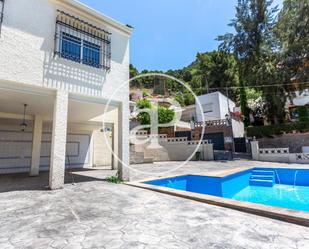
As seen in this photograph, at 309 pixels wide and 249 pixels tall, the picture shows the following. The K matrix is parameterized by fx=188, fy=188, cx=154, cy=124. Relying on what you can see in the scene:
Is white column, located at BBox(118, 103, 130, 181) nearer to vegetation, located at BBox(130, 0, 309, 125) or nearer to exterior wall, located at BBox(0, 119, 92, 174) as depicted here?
exterior wall, located at BBox(0, 119, 92, 174)

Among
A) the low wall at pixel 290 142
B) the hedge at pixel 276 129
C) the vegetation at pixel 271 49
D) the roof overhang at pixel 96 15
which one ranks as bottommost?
the low wall at pixel 290 142

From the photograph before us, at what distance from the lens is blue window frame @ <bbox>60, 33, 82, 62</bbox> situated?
673 centimetres

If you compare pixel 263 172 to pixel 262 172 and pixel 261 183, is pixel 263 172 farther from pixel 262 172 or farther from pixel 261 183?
pixel 261 183

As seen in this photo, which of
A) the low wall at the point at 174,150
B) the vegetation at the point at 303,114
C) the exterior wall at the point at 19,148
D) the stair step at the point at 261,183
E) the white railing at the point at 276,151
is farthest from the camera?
the vegetation at the point at 303,114

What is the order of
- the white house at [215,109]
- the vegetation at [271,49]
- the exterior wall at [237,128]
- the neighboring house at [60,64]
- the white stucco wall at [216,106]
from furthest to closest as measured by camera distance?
the white stucco wall at [216,106] → the white house at [215,109] → the exterior wall at [237,128] → the vegetation at [271,49] → the neighboring house at [60,64]

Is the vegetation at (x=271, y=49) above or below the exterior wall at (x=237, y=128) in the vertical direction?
above

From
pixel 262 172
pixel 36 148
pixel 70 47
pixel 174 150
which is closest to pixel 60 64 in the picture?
pixel 70 47

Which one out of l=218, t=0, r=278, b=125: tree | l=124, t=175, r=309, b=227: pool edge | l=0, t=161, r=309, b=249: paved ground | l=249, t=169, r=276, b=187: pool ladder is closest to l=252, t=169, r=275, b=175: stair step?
l=249, t=169, r=276, b=187: pool ladder

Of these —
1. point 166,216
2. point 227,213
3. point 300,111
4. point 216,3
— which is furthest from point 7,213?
point 300,111

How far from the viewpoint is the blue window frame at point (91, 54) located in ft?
23.9

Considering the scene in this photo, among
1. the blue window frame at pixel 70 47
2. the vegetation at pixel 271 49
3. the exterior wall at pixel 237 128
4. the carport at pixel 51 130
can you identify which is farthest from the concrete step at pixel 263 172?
the blue window frame at pixel 70 47

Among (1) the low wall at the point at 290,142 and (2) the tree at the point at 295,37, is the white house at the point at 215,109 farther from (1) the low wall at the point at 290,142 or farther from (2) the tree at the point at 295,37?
(2) the tree at the point at 295,37

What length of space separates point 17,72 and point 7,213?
12.7ft

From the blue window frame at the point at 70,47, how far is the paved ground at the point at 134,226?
188 inches
